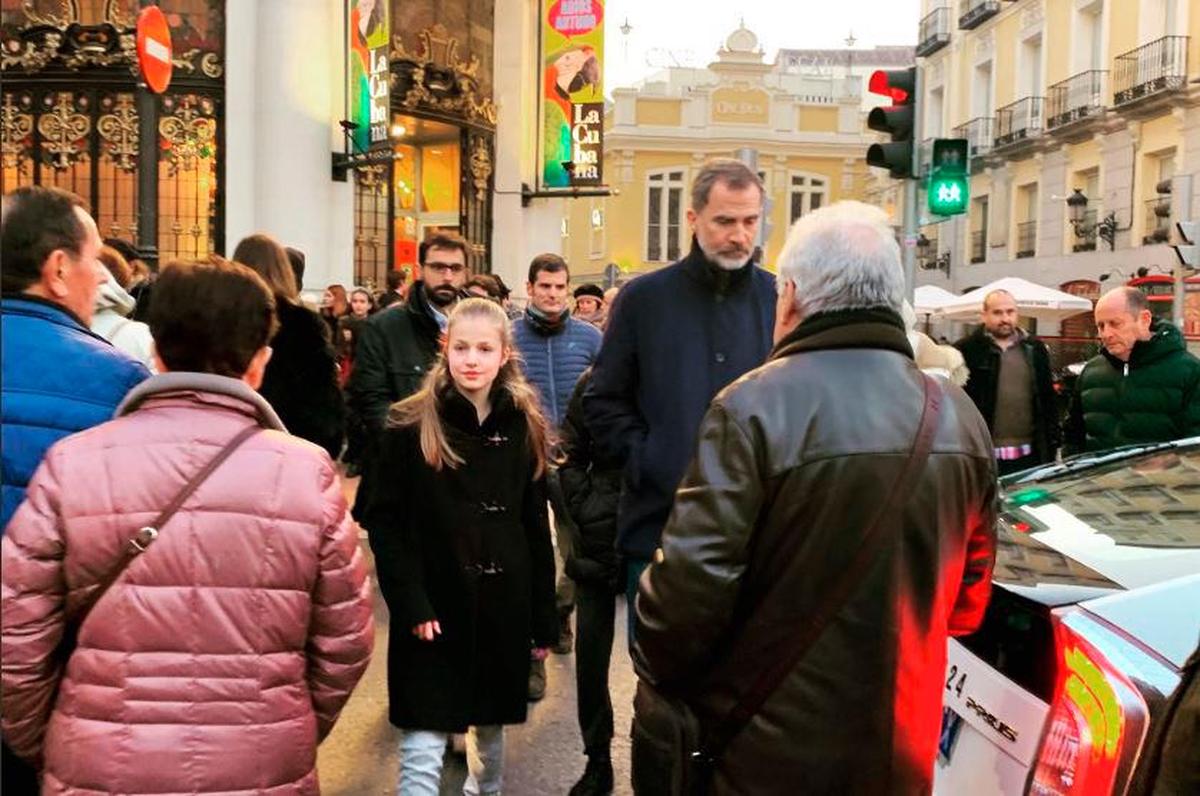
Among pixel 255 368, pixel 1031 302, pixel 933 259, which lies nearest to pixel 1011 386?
pixel 255 368

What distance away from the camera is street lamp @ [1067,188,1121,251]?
29906 millimetres

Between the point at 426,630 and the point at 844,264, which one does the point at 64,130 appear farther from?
the point at 844,264

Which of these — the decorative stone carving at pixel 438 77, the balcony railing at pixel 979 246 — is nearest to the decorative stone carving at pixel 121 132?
the decorative stone carving at pixel 438 77

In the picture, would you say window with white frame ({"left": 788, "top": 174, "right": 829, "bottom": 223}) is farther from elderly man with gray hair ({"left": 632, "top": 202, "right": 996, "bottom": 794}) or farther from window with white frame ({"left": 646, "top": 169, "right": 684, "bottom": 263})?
elderly man with gray hair ({"left": 632, "top": 202, "right": 996, "bottom": 794})

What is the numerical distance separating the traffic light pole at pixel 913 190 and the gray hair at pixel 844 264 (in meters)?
6.38

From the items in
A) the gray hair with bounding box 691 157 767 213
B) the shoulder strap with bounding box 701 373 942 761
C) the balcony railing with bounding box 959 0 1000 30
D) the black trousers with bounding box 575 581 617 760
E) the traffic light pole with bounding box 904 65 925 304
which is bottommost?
the black trousers with bounding box 575 581 617 760

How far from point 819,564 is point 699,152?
5167cm

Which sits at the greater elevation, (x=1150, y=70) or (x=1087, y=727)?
(x=1150, y=70)

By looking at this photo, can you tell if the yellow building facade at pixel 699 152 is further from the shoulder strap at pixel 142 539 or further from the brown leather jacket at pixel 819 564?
the shoulder strap at pixel 142 539

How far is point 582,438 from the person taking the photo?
534 centimetres

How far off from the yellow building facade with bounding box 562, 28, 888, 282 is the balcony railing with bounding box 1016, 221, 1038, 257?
15.5 meters

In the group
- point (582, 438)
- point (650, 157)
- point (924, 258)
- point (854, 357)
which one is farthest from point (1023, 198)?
point (854, 357)

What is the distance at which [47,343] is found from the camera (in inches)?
116

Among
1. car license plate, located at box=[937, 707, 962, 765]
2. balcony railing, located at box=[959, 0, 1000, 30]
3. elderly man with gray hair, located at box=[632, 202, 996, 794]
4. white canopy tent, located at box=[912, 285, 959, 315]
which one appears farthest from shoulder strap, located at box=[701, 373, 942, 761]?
balcony railing, located at box=[959, 0, 1000, 30]
